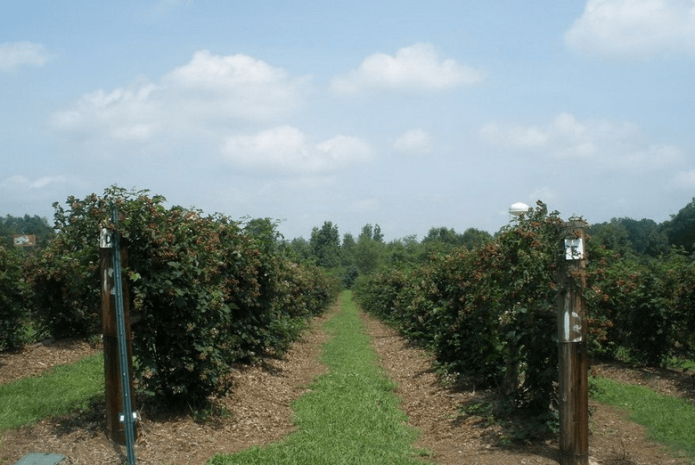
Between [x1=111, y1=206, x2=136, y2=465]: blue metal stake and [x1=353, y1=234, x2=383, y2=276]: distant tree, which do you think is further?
[x1=353, y1=234, x2=383, y2=276]: distant tree

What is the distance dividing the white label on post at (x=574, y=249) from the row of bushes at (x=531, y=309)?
22 cm

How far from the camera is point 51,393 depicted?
1042cm

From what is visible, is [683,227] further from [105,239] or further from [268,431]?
[105,239]

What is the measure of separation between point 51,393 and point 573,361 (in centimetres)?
785

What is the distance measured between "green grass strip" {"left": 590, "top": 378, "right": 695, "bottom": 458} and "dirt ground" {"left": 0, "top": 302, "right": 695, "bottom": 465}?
0.27 m

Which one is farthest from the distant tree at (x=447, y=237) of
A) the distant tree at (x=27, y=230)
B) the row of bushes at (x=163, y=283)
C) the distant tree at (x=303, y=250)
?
the row of bushes at (x=163, y=283)

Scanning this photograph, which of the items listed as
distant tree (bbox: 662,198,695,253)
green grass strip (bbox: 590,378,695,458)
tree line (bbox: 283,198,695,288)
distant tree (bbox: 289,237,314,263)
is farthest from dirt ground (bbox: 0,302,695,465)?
distant tree (bbox: 662,198,695,253)

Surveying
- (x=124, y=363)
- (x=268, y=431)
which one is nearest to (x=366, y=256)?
(x=268, y=431)

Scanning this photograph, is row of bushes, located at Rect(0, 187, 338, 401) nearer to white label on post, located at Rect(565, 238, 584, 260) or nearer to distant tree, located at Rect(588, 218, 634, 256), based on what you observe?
white label on post, located at Rect(565, 238, 584, 260)

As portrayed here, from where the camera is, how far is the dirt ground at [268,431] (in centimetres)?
732

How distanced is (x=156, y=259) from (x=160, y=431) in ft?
6.97

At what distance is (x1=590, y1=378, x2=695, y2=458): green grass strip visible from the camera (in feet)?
27.3

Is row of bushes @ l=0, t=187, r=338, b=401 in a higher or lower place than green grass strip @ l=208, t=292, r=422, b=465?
higher

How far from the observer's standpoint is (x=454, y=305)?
13.8 meters
